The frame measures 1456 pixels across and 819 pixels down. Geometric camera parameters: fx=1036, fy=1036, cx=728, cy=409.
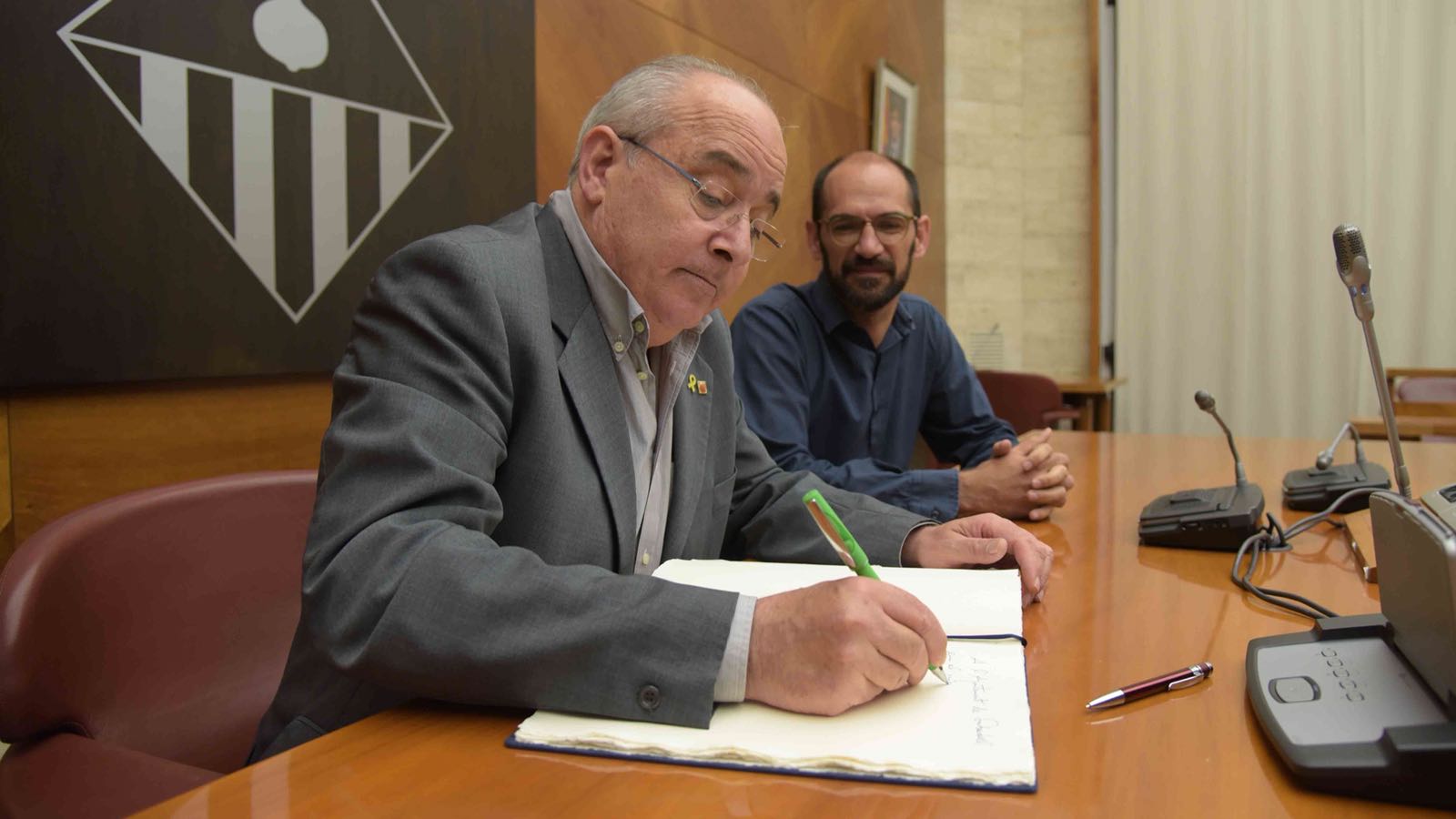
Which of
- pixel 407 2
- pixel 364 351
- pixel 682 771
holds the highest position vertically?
pixel 407 2

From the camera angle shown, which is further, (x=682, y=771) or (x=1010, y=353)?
(x=1010, y=353)

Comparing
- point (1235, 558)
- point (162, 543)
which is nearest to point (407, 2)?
point (162, 543)

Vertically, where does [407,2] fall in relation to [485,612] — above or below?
above

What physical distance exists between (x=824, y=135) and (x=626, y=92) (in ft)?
11.0

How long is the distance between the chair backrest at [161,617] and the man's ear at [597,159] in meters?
0.54

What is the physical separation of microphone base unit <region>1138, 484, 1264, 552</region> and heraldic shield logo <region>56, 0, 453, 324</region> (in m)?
1.55

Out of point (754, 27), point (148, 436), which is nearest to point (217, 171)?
point (148, 436)

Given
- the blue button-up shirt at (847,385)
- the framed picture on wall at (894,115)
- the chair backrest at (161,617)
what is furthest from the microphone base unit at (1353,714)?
the framed picture on wall at (894,115)

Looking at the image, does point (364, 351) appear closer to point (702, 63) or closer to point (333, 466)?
point (333, 466)

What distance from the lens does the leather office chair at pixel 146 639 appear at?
0.96 m

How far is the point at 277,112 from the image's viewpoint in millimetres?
1879

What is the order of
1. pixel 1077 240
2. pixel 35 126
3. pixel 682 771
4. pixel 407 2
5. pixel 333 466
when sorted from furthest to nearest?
pixel 1077 240 < pixel 407 2 < pixel 35 126 < pixel 333 466 < pixel 682 771

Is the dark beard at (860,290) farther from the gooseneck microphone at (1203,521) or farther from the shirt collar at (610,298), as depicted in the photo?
the shirt collar at (610,298)

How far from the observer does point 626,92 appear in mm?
1293
